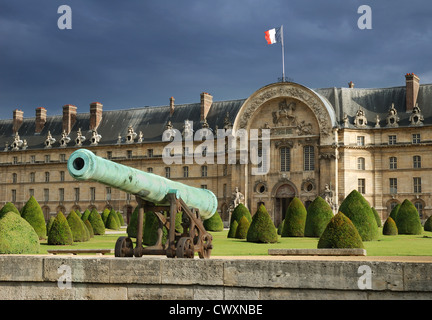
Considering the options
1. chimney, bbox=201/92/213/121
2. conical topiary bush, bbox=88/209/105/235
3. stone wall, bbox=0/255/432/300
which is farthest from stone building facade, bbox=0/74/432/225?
stone wall, bbox=0/255/432/300

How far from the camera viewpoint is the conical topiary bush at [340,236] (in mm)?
19609

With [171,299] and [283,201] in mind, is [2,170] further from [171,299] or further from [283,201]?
[171,299]

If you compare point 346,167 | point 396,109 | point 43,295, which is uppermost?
point 396,109

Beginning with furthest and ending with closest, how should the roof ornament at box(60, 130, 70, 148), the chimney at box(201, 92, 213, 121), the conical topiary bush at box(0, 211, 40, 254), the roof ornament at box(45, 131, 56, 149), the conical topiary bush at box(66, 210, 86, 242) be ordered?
the roof ornament at box(45, 131, 56, 149)
the roof ornament at box(60, 130, 70, 148)
the chimney at box(201, 92, 213, 121)
the conical topiary bush at box(66, 210, 86, 242)
the conical topiary bush at box(0, 211, 40, 254)

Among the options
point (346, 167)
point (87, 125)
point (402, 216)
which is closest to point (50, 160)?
point (87, 125)

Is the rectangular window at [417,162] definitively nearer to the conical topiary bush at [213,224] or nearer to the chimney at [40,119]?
the conical topiary bush at [213,224]

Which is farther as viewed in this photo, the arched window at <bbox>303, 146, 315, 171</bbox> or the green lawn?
the arched window at <bbox>303, 146, 315, 171</bbox>

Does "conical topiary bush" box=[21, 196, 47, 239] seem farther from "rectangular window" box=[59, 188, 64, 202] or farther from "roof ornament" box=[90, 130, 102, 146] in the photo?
"rectangular window" box=[59, 188, 64, 202]

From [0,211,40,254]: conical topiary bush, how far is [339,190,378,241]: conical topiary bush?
51.6 ft

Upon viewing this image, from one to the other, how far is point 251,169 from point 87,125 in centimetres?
2217

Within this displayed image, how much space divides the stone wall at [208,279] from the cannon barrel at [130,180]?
64.4 inches

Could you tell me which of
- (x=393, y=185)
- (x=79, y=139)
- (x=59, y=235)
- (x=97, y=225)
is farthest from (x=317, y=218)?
(x=79, y=139)

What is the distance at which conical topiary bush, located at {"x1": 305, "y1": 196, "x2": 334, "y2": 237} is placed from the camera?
3153 centimetres

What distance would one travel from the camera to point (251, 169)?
5438 cm
